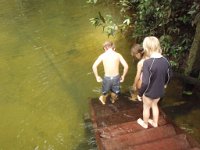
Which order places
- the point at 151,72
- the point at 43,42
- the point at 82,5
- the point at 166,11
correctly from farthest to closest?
the point at 82,5, the point at 43,42, the point at 166,11, the point at 151,72

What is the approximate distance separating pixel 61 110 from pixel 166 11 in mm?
3445

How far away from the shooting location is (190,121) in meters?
7.05

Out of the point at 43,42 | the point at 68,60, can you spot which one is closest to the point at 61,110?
the point at 68,60

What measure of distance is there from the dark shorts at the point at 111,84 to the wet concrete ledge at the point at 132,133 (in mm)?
392

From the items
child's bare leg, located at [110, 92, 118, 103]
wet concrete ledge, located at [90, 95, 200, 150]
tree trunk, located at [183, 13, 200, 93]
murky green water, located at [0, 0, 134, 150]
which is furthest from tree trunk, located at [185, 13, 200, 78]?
murky green water, located at [0, 0, 134, 150]

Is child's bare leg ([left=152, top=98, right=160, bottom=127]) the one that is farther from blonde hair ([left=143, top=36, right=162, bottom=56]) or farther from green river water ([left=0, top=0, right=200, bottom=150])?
green river water ([left=0, top=0, right=200, bottom=150])

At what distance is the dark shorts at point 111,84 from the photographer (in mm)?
6359

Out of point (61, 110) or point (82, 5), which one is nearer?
point (61, 110)

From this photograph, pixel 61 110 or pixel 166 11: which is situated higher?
pixel 166 11

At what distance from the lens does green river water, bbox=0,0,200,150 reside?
7039 millimetres

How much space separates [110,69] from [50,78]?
339cm

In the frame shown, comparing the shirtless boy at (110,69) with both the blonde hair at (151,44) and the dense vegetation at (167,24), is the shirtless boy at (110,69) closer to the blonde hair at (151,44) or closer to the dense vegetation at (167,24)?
the dense vegetation at (167,24)

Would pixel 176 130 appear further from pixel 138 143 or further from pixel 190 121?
pixel 190 121

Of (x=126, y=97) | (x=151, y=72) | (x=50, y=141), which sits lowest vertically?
(x=50, y=141)
